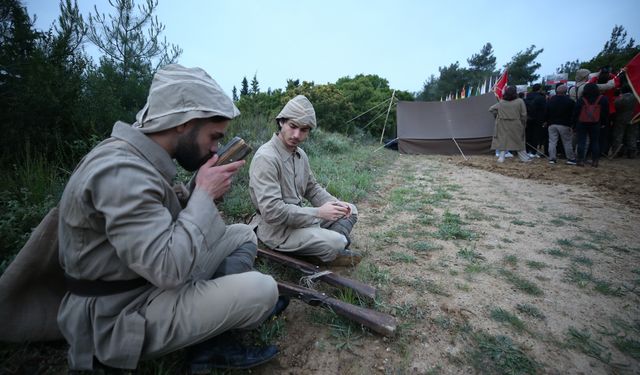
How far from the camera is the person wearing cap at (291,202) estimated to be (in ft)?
7.47

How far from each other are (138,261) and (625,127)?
38.4 ft

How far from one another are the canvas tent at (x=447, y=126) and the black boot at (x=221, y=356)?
33.7 ft

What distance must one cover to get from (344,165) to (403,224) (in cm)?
318

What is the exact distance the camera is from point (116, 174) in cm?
110

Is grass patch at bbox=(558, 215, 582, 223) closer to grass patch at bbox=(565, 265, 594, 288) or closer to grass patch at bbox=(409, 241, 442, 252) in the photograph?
grass patch at bbox=(565, 265, 594, 288)

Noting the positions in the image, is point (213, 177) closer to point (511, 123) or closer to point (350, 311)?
point (350, 311)

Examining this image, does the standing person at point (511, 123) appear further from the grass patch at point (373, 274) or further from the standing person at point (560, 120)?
the grass patch at point (373, 274)

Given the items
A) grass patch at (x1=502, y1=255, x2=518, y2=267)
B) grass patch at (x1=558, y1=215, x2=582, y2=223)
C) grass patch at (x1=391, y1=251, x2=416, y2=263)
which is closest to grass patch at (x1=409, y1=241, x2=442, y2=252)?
grass patch at (x1=391, y1=251, x2=416, y2=263)

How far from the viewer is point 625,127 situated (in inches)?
313

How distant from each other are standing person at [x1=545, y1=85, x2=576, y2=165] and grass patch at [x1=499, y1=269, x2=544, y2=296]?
6.94 metres

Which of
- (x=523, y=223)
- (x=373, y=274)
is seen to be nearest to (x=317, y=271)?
(x=373, y=274)

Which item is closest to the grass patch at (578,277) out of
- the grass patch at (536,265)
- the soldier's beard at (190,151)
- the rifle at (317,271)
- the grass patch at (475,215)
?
the grass patch at (536,265)

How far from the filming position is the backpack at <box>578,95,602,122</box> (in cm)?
675

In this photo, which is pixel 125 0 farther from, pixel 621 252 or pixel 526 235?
pixel 621 252
